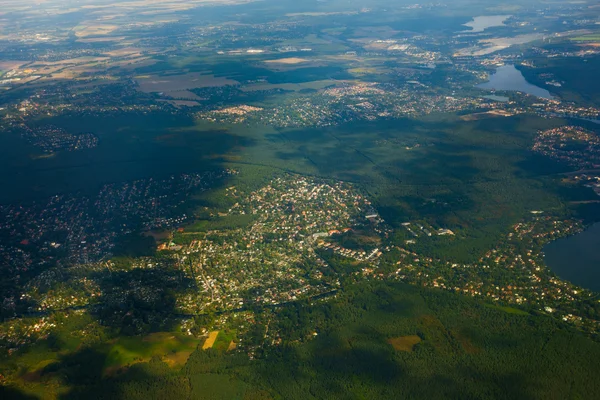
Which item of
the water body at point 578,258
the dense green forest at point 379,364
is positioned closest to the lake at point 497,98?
the water body at point 578,258

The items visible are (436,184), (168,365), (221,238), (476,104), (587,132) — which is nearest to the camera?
(168,365)

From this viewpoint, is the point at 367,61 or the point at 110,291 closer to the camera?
the point at 110,291

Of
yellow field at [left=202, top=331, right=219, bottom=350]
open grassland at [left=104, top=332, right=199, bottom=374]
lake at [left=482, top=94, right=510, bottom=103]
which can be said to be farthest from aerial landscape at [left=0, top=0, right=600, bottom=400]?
lake at [left=482, top=94, right=510, bottom=103]

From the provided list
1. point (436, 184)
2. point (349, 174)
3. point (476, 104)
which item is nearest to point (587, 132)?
point (476, 104)

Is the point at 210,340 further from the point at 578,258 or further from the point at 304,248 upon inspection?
the point at 578,258

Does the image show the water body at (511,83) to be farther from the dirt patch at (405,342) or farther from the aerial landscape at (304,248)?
the dirt patch at (405,342)

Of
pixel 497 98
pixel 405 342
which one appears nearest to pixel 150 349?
pixel 405 342

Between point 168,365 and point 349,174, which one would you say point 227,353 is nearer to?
point 168,365
